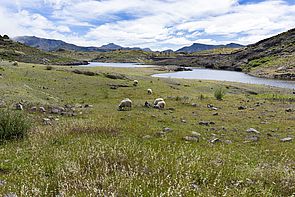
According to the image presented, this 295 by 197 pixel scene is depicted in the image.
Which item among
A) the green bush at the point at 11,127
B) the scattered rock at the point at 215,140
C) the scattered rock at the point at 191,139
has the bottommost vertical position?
the scattered rock at the point at 215,140

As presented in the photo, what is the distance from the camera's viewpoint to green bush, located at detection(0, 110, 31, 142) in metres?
13.6

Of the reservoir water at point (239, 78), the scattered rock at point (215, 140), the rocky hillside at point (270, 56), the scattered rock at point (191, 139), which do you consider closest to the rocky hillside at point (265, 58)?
the rocky hillside at point (270, 56)

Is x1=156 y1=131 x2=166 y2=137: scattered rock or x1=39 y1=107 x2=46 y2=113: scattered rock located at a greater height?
x1=39 y1=107 x2=46 y2=113: scattered rock

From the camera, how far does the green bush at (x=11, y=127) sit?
13.6 m

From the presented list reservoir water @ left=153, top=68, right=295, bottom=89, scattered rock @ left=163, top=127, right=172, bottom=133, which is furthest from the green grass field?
reservoir water @ left=153, top=68, right=295, bottom=89

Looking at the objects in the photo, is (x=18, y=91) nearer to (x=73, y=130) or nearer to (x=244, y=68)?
(x=73, y=130)

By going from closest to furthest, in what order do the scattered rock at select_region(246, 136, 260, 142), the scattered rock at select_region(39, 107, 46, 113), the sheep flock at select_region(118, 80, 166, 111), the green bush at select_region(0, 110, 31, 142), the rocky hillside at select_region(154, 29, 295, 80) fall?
the green bush at select_region(0, 110, 31, 142) < the scattered rock at select_region(246, 136, 260, 142) < the scattered rock at select_region(39, 107, 46, 113) < the sheep flock at select_region(118, 80, 166, 111) < the rocky hillside at select_region(154, 29, 295, 80)

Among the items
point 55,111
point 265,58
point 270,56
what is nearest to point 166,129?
point 55,111

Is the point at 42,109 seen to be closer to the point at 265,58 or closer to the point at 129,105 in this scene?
the point at 129,105

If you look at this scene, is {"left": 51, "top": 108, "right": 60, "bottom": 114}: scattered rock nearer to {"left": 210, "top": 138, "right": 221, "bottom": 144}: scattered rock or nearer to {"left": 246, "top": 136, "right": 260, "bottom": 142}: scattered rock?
{"left": 210, "top": 138, "right": 221, "bottom": 144}: scattered rock

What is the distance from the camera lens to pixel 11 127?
1372 cm

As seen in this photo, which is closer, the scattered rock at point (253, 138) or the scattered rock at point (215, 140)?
the scattered rock at point (215, 140)

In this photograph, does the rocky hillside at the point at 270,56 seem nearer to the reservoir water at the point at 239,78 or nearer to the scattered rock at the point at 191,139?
the reservoir water at the point at 239,78

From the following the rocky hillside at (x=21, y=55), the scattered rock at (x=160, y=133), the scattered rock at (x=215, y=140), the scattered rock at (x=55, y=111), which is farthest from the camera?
the rocky hillside at (x=21, y=55)
